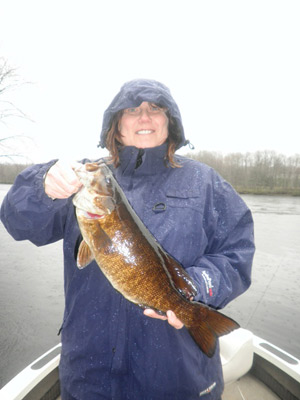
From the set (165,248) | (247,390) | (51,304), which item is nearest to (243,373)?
(247,390)

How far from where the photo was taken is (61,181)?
1.89 m

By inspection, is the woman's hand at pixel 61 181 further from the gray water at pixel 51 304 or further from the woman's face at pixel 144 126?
the gray water at pixel 51 304

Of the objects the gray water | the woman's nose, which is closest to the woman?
the woman's nose

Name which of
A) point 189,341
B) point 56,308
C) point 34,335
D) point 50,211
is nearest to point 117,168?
point 50,211

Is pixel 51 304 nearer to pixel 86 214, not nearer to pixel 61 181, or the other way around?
pixel 86 214

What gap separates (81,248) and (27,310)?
9325 mm

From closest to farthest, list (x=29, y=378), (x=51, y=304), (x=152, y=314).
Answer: (x=152, y=314) → (x=29, y=378) → (x=51, y=304)

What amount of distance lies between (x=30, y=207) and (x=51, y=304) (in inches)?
370

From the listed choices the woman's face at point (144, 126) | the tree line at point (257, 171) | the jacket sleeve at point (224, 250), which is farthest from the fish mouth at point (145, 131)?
the tree line at point (257, 171)

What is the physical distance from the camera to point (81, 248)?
196 centimetres

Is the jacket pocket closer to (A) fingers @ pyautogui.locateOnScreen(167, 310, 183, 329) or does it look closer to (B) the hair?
(B) the hair

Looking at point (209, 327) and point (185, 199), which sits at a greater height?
point (185, 199)

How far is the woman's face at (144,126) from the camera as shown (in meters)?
2.48

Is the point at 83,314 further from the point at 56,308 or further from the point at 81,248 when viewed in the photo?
the point at 56,308
